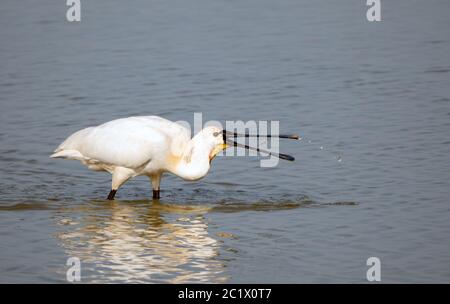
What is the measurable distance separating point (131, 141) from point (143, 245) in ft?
6.11

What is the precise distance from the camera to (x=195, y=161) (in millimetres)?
12203

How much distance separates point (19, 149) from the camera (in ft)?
47.0

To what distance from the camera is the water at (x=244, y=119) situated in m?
10.3

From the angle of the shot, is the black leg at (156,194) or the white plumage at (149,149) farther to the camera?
the black leg at (156,194)

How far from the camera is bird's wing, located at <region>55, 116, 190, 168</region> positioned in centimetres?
→ 1217

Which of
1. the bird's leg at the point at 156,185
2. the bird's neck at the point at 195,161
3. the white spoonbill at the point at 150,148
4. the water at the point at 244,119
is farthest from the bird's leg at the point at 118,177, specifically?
the bird's neck at the point at 195,161

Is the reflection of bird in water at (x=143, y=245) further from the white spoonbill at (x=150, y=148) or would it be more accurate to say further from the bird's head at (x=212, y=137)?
the bird's head at (x=212, y=137)

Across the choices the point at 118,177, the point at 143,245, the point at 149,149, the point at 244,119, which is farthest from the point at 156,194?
the point at 244,119

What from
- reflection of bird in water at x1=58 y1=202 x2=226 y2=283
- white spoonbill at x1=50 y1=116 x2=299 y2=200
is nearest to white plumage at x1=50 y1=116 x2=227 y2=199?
white spoonbill at x1=50 y1=116 x2=299 y2=200

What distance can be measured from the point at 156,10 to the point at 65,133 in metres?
5.94

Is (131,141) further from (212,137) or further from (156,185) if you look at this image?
(212,137)

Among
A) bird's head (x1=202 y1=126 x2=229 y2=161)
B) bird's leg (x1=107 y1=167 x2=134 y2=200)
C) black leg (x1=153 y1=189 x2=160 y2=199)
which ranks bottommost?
black leg (x1=153 y1=189 x2=160 y2=199)

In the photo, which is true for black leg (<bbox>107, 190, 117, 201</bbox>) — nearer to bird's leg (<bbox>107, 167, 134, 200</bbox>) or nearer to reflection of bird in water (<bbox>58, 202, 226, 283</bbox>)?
bird's leg (<bbox>107, 167, 134, 200</bbox>)
